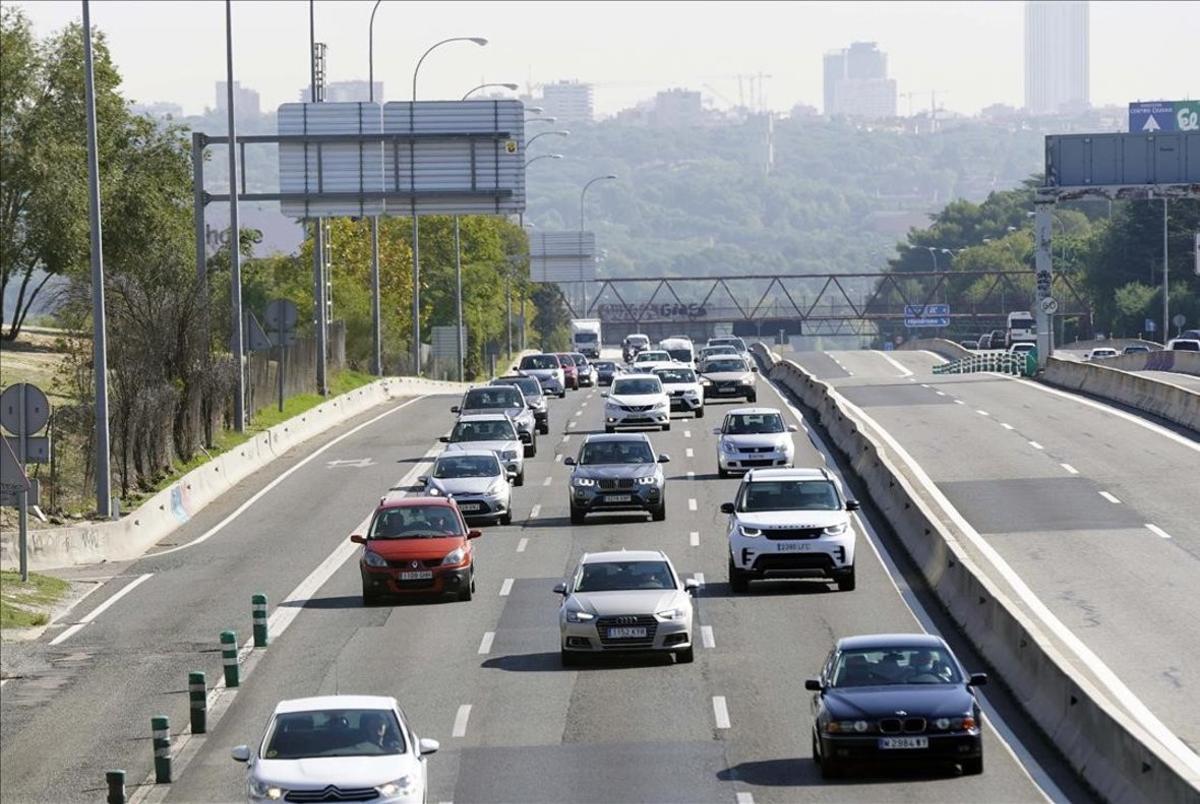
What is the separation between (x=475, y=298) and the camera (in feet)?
412

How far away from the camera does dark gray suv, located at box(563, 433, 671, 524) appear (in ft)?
137

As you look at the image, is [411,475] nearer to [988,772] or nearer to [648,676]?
[648,676]

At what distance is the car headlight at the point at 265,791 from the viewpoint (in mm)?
18531

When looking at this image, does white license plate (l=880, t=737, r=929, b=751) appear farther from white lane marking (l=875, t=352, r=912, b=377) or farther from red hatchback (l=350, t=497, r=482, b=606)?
white lane marking (l=875, t=352, r=912, b=377)

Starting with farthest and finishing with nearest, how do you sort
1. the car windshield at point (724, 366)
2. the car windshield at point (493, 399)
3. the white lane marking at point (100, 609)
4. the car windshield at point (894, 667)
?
the car windshield at point (724, 366) → the car windshield at point (493, 399) → the white lane marking at point (100, 609) → the car windshield at point (894, 667)

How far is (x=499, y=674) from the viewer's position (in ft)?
90.1

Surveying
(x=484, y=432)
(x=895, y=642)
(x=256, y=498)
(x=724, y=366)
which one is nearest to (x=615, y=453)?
(x=484, y=432)

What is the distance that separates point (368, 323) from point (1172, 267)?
7081 cm

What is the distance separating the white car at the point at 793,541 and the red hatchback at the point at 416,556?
3941 mm

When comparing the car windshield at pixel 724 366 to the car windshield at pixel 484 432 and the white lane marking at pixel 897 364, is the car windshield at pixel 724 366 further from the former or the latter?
the white lane marking at pixel 897 364

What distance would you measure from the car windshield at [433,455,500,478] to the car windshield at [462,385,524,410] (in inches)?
497

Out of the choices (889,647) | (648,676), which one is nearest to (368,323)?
(648,676)

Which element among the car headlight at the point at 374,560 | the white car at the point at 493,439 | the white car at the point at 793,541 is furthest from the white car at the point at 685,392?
the car headlight at the point at 374,560

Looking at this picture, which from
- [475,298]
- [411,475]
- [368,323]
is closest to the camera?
[411,475]
